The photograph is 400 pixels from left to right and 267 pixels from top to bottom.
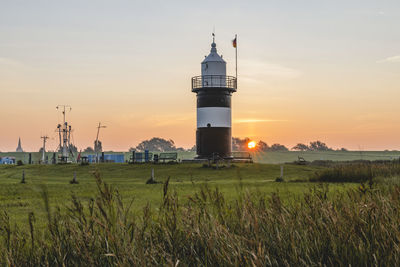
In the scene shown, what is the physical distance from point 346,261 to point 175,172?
34.6 metres

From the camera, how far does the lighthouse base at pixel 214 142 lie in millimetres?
46906

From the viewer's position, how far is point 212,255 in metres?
4.16

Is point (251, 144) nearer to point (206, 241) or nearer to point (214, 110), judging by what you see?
point (214, 110)

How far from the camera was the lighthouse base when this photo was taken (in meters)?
46.9

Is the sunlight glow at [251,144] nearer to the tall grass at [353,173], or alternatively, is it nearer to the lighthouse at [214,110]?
the lighthouse at [214,110]

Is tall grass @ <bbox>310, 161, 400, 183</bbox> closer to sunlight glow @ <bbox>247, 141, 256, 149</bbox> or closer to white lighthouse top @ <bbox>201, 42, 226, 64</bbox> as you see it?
sunlight glow @ <bbox>247, 141, 256, 149</bbox>

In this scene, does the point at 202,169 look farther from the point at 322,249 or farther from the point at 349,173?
the point at 322,249

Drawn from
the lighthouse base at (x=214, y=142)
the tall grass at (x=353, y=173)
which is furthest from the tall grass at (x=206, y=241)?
the lighthouse base at (x=214, y=142)

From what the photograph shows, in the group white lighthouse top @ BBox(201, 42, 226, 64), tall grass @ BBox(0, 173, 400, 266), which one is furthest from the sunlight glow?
tall grass @ BBox(0, 173, 400, 266)

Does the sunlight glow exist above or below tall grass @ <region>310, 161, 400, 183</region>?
above

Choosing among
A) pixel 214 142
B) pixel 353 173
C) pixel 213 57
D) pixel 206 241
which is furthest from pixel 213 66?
pixel 206 241

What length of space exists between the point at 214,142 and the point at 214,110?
130 inches

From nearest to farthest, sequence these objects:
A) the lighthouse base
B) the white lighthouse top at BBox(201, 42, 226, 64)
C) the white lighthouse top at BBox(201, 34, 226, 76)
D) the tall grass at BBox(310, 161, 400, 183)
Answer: the tall grass at BBox(310, 161, 400, 183) → the lighthouse base → the white lighthouse top at BBox(201, 34, 226, 76) → the white lighthouse top at BBox(201, 42, 226, 64)

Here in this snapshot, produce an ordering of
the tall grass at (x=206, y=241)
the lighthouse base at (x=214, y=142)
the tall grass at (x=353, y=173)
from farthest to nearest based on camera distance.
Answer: the lighthouse base at (x=214, y=142) → the tall grass at (x=353, y=173) → the tall grass at (x=206, y=241)
